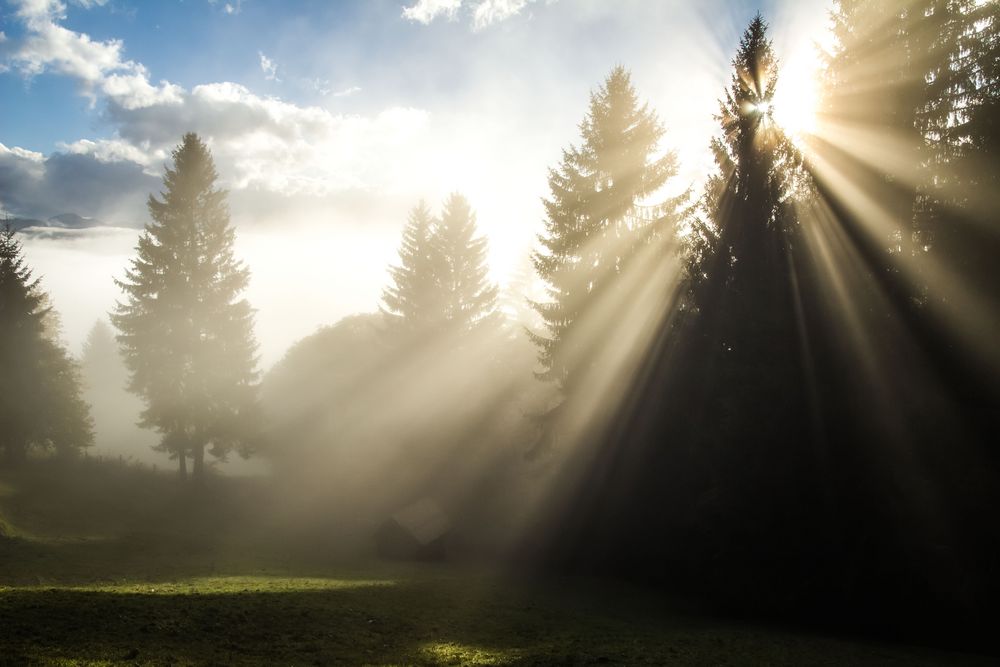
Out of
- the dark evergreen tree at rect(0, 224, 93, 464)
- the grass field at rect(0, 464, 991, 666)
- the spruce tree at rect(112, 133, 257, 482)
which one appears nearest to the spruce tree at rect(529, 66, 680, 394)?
the grass field at rect(0, 464, 991, 666)

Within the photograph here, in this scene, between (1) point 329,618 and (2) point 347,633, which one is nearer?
(2) point 347,633

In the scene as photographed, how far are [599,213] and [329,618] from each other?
60.0 feet

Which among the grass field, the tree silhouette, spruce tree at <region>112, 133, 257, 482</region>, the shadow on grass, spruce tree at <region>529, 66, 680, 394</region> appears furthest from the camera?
the tree silhouette

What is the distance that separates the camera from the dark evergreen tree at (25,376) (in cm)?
3044

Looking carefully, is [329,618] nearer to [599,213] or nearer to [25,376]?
[599,213]

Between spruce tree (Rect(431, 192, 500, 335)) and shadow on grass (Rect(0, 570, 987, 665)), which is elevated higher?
spruce tree (Rect(431, 192, 500, 335))

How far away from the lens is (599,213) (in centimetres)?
2303

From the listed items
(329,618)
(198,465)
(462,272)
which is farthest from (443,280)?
(329,618)

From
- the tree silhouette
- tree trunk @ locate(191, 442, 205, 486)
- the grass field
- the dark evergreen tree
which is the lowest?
the grass field

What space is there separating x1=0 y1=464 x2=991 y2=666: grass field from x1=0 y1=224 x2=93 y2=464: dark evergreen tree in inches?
550

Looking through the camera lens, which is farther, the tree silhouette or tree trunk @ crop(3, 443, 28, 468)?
the tree silhouette

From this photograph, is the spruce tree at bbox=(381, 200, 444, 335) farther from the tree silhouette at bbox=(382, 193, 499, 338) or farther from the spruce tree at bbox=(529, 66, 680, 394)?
the spruce tree at bbox=(529, 66, 680, 394)

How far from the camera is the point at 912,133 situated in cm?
1677

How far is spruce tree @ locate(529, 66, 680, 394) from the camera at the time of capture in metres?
22.6
